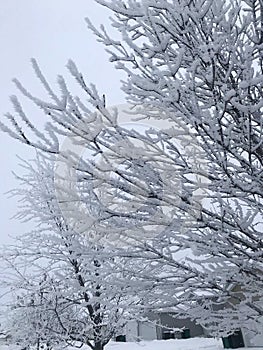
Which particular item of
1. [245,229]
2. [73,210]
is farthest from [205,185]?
[73,210]

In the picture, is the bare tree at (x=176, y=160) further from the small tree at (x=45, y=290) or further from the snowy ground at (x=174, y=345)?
the snowy ground at (x=174, y=345)

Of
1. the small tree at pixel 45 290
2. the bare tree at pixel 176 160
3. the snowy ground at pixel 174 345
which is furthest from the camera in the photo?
the snowy ground at pixel 174 345

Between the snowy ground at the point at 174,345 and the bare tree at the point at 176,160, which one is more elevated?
the snowy ground at the point at 174,345

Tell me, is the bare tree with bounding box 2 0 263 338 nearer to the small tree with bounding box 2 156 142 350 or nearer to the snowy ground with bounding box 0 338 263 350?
the small tree with bounding box 2 156 142 350

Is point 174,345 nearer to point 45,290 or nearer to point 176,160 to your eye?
point 45,290

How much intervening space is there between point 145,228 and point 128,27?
1.68m

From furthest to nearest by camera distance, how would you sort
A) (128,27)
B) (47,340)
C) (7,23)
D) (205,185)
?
(7,23) → (47,340) → (128,27) → (205,185)

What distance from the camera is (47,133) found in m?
2.11

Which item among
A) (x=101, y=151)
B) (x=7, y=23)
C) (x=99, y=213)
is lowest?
(x=99, y=213)

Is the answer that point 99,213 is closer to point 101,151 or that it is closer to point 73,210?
point 73,210

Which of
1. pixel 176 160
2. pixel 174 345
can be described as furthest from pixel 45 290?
pixel 174 345

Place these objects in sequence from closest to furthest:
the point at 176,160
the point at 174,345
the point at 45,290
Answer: the point at 176,160 < the point at 45,290 < the point at 174,345

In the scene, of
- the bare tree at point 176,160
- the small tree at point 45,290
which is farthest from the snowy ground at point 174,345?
the bare tree at point 176,160

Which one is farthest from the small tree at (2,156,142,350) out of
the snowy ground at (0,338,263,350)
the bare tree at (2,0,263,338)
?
the snowy ground at (0,338,263,350)
